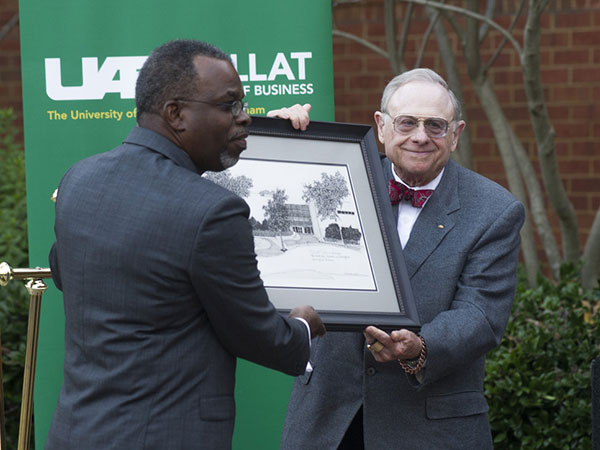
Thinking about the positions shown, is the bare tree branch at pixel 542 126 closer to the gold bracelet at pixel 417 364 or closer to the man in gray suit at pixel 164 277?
the gold bracelet at pixel 417 364

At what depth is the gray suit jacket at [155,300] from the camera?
7.07 feet

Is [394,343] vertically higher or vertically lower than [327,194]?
lower

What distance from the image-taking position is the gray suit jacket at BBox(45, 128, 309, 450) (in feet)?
7.07

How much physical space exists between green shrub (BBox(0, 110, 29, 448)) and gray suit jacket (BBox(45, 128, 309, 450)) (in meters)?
2.35

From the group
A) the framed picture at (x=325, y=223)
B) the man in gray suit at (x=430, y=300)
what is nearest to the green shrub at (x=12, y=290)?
the man in gray suit at (x=430, y=300)

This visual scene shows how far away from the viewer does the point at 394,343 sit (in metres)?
2.62

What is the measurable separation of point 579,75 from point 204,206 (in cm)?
529

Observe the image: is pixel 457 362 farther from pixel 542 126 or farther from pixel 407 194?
pixel 542 126

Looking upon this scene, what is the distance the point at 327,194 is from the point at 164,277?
0.82 m

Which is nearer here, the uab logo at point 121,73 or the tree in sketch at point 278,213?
the tree in sketch at point 278,213

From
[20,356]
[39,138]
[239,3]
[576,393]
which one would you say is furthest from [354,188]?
[20,356]

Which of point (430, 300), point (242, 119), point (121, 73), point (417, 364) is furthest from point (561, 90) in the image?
point (242, 119)

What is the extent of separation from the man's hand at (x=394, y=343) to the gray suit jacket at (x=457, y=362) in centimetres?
13

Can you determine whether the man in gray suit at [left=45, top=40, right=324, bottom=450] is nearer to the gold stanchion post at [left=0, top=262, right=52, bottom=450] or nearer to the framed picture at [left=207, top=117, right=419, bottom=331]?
the framed picture at [left=207, top=117, right=419, bottom=331]
